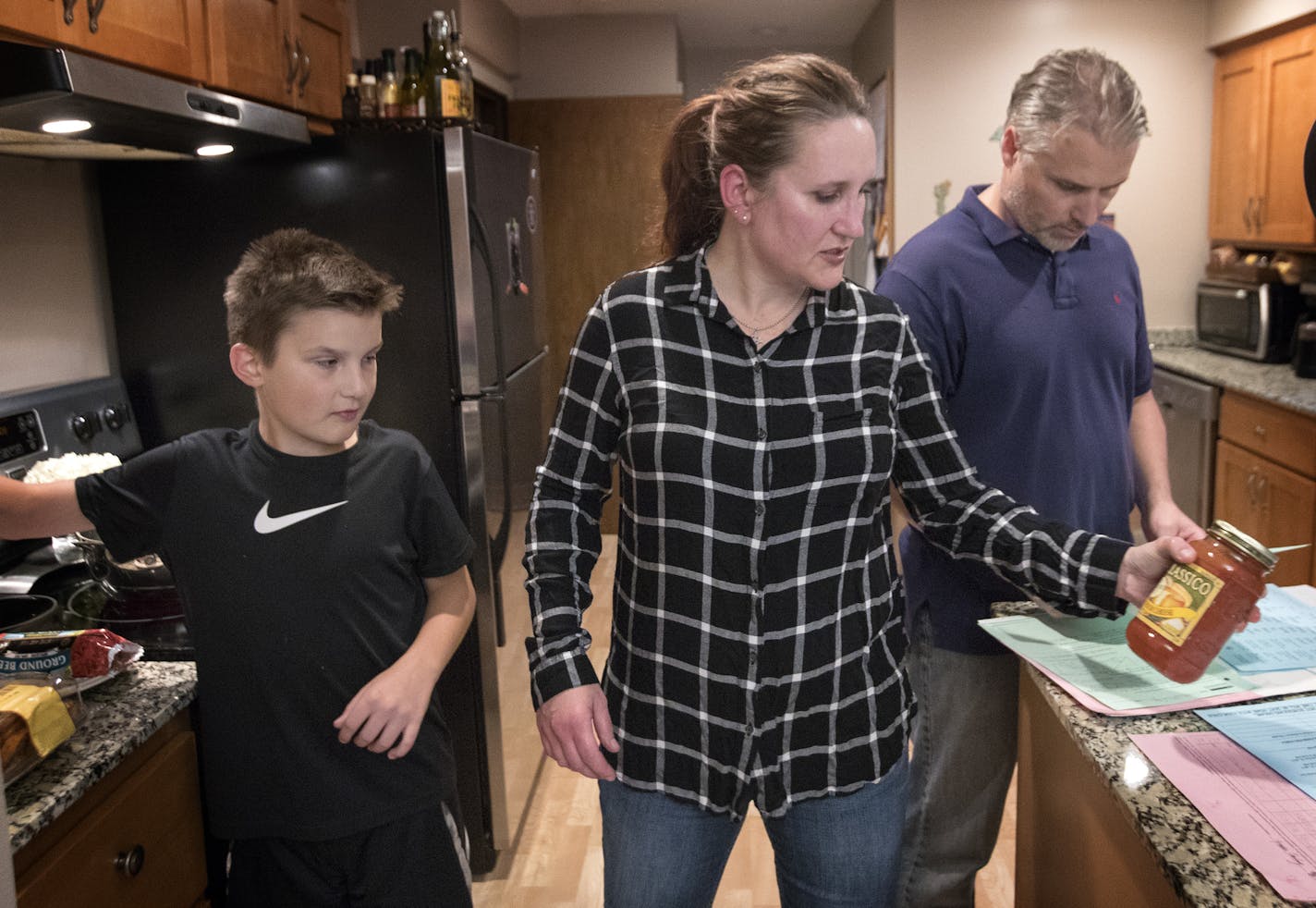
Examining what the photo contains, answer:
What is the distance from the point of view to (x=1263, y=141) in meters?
4.23

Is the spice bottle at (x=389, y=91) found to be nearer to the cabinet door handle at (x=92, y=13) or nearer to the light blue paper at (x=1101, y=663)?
the cabinet door handle at (x=92, y=13)

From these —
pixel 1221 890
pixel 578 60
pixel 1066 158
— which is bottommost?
pixel 1221 890

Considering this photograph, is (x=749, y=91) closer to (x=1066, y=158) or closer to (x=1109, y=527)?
(x=1066, y=158)

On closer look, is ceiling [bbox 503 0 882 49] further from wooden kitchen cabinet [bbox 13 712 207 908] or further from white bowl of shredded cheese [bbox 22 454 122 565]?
wooden kitchen cabinet [bbox 13 712 207 908]

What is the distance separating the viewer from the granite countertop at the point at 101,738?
109 centimetres

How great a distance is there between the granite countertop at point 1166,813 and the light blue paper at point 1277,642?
0.15 m

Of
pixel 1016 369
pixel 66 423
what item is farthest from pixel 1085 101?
pixel 66 423

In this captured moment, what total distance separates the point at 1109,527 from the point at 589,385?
902 mm

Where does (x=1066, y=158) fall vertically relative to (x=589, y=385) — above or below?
above

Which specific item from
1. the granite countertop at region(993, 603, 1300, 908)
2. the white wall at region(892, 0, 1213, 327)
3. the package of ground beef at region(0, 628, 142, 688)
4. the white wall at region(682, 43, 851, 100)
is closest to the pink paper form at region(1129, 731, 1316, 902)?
the granite countertop at region(993, 603, 1300, 908)

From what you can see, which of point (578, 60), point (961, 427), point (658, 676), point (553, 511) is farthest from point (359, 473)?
point (578, 60)

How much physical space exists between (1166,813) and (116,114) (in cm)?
Result: 155

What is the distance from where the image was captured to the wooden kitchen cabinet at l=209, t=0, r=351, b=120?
2.05 m

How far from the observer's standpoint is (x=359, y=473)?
58.3 inches
